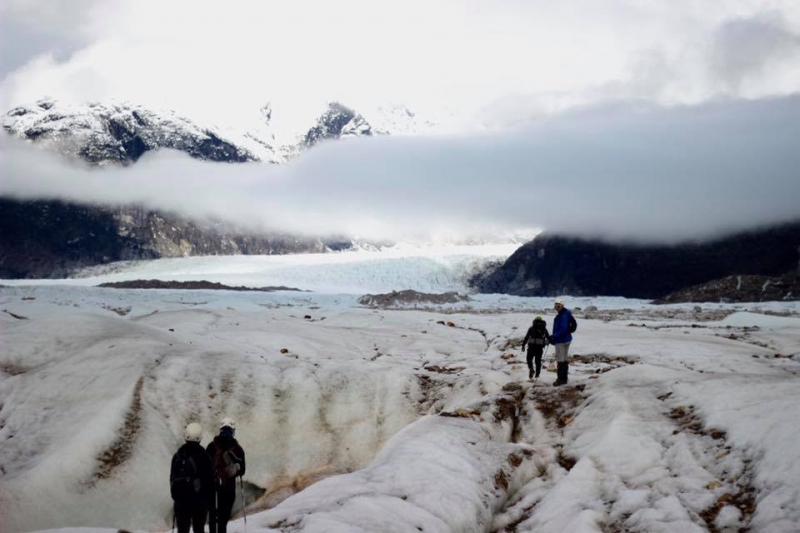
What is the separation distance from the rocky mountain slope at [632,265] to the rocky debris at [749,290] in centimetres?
2774

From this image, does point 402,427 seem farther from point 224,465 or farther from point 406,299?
point 406,299

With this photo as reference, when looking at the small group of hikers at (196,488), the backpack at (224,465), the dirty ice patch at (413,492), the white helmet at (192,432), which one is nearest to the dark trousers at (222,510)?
the small group of hikers at (196,488)

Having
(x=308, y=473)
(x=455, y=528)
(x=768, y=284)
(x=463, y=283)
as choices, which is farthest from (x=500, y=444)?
(x=463, y=283)

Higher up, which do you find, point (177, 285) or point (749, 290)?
point (749, 290)

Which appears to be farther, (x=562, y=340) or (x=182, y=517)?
(x=562, y=340)

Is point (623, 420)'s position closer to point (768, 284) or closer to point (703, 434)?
point (703, 434)

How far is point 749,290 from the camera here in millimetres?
65250

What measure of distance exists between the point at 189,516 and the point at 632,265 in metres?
104

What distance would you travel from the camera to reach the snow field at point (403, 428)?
1055cm

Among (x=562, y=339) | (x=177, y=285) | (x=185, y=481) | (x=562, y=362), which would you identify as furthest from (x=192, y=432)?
(x=177, y=285)

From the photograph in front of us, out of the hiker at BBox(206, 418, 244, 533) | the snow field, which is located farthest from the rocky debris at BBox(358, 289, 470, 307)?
the hiker at BBox(206, 418, 244, 533)

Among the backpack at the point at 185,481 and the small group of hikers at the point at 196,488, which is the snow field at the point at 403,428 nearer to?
the small group of hikers at the point at 196,488

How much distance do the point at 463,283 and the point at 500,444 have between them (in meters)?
89.4

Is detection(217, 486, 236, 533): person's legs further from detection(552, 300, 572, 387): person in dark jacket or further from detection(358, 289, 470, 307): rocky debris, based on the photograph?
detection(358, 289, 470, 307): rocky debris
